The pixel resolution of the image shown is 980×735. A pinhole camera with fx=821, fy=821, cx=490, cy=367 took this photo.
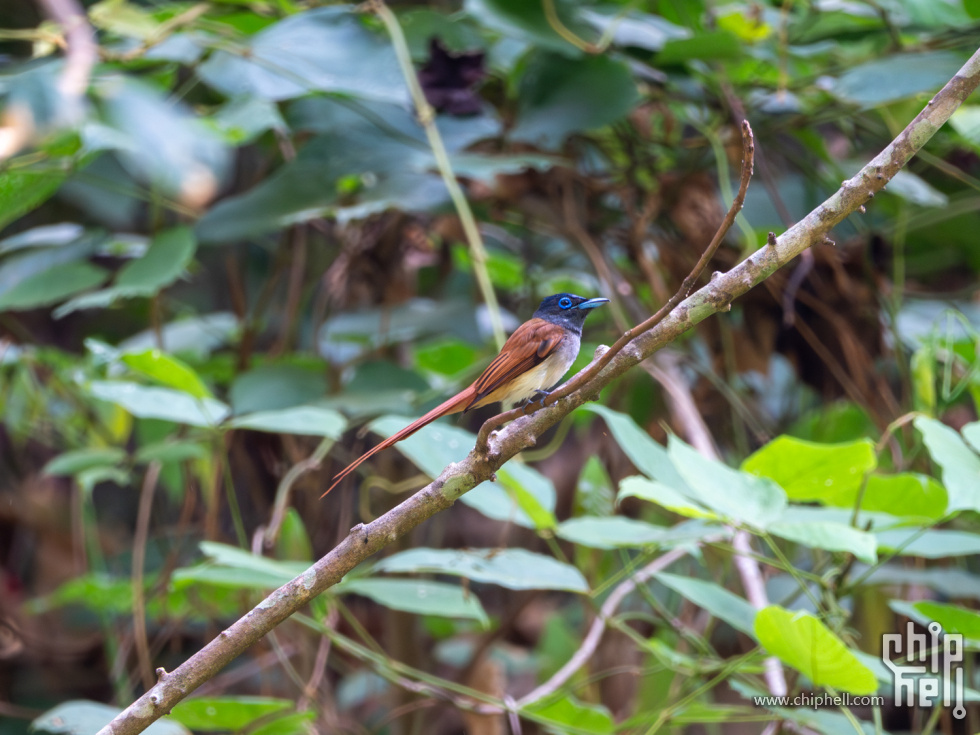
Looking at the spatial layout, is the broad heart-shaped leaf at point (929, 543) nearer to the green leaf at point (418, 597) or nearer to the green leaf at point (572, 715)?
the green leaf at point (572, 715)

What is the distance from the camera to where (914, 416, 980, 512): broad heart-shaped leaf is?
53.9 inches

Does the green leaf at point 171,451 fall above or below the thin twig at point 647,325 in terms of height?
below

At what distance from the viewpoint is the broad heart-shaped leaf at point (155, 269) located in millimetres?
2246

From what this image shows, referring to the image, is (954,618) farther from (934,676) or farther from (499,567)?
(499,567)

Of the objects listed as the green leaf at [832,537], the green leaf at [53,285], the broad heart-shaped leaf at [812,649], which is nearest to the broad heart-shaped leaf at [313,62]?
the green leaf at [53,285]

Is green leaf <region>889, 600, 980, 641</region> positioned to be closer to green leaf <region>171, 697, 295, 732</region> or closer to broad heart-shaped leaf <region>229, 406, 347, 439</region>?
broad heart-shaped leaf <region>229, 406, 347, 439</region>

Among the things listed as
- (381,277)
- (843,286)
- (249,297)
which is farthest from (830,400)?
(249,297)

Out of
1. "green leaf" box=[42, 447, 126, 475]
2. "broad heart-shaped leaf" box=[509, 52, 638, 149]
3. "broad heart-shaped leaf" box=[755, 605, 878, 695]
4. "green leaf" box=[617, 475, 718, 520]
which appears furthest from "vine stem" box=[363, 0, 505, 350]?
"green leaf" box=[42, 447, 126, 475]

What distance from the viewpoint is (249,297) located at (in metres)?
3.46

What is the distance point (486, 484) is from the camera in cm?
184

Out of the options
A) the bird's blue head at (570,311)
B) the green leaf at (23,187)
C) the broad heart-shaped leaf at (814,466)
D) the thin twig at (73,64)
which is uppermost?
the thin twig at (73,64)

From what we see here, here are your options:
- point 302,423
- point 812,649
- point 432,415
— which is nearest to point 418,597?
point 302,423

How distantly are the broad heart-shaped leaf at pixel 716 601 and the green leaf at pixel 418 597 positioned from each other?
415mm

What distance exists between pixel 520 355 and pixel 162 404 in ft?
2.79
